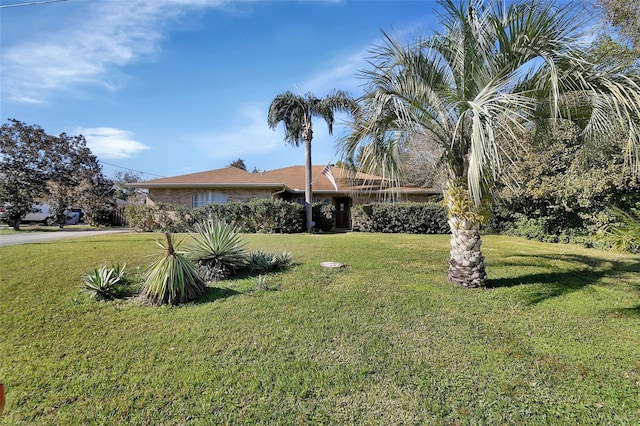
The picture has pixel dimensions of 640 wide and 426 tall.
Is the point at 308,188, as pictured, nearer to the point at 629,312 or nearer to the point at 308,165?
the point at 308,165

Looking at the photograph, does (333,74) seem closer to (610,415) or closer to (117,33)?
(117,33)

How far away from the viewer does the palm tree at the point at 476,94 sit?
201 inches

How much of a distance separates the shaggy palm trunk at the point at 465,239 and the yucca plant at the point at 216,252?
5.02m

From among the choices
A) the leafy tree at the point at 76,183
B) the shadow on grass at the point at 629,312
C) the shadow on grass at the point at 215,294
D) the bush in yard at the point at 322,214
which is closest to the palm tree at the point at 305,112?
the bush in yard at the point at 322,214

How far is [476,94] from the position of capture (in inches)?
253

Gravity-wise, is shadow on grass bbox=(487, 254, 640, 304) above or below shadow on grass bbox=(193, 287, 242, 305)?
below

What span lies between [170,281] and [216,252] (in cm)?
176

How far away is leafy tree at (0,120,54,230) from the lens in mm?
20359

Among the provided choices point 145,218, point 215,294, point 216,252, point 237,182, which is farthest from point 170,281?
point 237,182

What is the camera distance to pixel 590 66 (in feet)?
17.4

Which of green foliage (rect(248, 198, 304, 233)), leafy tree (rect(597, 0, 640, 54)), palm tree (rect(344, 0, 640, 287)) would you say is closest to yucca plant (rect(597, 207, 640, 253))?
palm tree (rect(344, 0, 640, 287))

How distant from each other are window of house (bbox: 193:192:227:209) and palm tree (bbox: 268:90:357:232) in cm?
568

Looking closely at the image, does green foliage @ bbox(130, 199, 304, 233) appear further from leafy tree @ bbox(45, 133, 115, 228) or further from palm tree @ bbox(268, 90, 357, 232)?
leafy tree @ bbox(45, 133, 115, 228)

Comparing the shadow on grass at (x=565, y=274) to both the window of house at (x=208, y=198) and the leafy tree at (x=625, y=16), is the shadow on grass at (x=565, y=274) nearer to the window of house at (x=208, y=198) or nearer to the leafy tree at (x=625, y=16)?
the leafy tree at (x=625, y=16)
